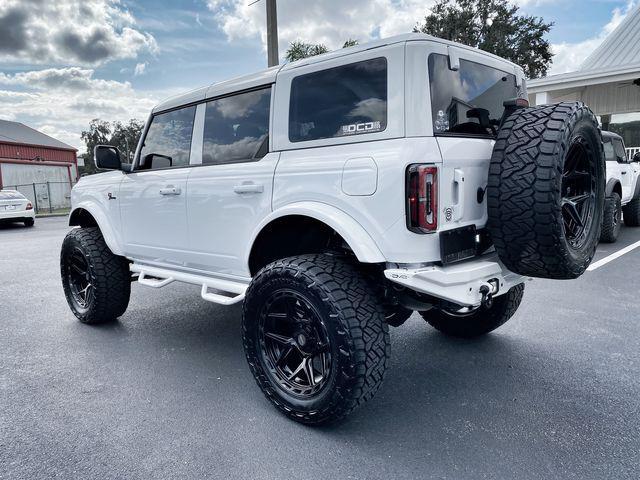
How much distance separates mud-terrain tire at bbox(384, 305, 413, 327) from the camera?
9.25ft

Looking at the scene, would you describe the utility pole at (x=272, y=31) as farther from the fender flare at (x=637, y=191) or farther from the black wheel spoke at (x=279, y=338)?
the fender flare at (x=637, y=191)

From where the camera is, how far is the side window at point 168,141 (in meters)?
3.46

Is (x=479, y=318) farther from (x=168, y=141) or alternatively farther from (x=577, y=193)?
(x=168, y=141)

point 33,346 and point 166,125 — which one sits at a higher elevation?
point 166,125

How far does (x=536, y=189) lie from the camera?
211 cm

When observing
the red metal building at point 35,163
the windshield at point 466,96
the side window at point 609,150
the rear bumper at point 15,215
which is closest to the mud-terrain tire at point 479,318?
the windshield at point 466,96

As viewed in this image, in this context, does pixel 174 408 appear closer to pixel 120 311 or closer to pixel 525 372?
pixel 120 311

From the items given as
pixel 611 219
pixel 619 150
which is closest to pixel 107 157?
pixel 611 219

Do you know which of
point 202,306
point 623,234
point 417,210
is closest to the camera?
point 417,210

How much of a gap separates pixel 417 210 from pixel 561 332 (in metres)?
2.51

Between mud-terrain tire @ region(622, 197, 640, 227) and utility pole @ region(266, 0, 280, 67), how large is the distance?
8.41 metres

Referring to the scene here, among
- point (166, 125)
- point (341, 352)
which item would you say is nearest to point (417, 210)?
point (341, 352)

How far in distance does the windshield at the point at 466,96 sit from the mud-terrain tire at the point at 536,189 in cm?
24

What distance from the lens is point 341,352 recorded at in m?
2.21
